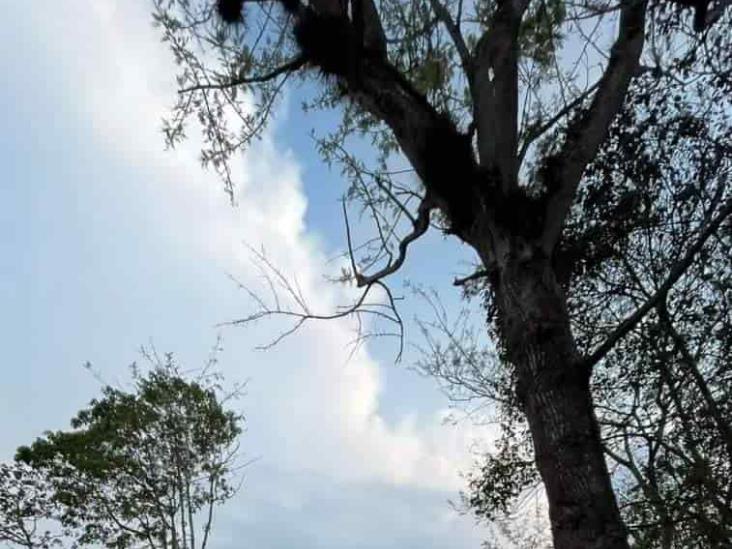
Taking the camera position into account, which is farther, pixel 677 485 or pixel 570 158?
pixel 677 485

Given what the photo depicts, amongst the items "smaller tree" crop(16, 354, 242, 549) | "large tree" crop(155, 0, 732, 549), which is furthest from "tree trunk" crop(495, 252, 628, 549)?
"smaller tree" crop(16, 354, 242, 549)

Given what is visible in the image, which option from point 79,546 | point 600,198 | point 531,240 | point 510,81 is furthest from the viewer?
point 79,546

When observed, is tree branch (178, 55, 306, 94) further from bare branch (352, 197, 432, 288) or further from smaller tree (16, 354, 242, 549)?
smaller tree (16, 354, 242, 549)

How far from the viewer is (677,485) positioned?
12.0 ft

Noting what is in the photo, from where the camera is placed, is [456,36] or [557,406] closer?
[557,406]

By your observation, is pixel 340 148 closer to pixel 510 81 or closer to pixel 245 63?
pixel 245 63

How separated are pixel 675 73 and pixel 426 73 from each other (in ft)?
4.59

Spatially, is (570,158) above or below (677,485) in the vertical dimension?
above

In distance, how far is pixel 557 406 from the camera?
80.0 inches

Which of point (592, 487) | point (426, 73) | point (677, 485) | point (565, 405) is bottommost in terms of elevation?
point (592, 487)

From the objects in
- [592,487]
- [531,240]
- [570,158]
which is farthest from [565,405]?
[570,158]

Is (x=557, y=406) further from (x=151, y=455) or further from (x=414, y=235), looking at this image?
(x=151, y=455)

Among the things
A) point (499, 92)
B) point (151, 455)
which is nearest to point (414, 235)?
point (499, 92)

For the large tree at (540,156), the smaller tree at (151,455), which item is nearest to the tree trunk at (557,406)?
the large tree at (540,156)
